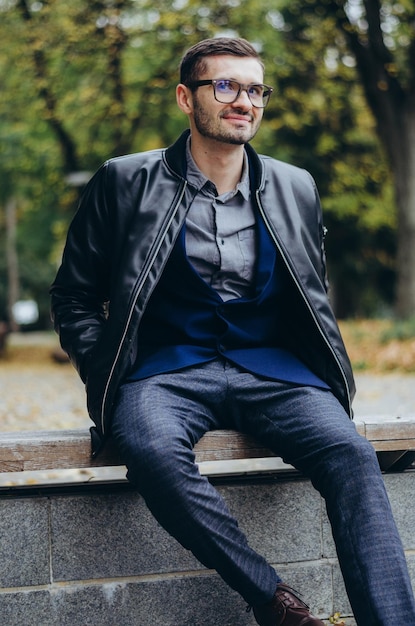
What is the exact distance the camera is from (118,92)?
674 inches

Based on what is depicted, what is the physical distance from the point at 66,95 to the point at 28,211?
931cm

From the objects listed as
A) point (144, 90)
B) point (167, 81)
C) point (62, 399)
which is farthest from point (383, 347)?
point (144, 90)

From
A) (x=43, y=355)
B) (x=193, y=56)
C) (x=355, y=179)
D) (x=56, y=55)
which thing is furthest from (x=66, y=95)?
(x=193, y=56)

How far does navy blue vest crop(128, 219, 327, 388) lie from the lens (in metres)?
3.27

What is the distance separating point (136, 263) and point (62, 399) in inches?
335

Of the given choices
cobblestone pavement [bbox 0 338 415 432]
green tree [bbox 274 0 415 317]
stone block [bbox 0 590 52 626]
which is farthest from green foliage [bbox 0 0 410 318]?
stone block [bbox 0 590 52 626]

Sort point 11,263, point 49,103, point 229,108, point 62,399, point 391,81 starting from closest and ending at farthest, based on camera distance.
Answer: point 229,108 → point 62,399 → point 391,81 → point 49,103 → point 11,263

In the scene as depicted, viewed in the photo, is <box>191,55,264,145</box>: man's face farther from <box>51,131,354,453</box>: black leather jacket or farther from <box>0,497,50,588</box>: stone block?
<box>0,497,50,588</box>: stone block

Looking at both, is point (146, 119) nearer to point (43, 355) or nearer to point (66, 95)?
point (66, 95)

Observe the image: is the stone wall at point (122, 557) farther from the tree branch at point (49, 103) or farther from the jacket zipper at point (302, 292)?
the tree branch at point (49, 103)

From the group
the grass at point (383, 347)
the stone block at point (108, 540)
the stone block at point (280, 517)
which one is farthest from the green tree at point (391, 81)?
the stone block at point (108, 540)

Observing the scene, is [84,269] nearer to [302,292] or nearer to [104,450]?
[104,450]

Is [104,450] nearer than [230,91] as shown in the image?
Yes

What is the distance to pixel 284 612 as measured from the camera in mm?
2896
